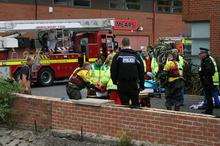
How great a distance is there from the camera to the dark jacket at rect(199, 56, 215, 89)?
1341 centimetres

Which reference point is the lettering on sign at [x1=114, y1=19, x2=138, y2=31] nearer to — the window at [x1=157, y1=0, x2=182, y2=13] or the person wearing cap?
the person wearing cap

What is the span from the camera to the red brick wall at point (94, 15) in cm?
3706

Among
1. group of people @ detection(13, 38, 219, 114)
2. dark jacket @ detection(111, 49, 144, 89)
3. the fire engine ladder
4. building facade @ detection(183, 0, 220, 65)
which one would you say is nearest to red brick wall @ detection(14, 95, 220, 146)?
group of people @ detection(13, 38, 219, 114)

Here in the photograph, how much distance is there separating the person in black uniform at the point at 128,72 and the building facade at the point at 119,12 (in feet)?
77.9

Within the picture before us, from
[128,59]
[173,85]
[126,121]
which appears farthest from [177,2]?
[126,121]

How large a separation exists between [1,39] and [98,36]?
512 centimetres

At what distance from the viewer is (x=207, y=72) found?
44.2ft

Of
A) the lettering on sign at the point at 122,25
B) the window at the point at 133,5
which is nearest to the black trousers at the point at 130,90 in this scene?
the lettering on sign at the point at 122,25

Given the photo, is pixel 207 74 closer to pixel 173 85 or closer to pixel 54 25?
pixel 173 85

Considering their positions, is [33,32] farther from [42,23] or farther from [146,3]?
[146,3]

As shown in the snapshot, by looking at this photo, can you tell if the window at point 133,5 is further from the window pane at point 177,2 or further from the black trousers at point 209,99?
the black trousers at point 209,99

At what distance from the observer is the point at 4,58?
2559cm

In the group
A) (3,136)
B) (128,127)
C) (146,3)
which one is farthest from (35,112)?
(146,3)

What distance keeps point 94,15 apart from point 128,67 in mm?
32588
